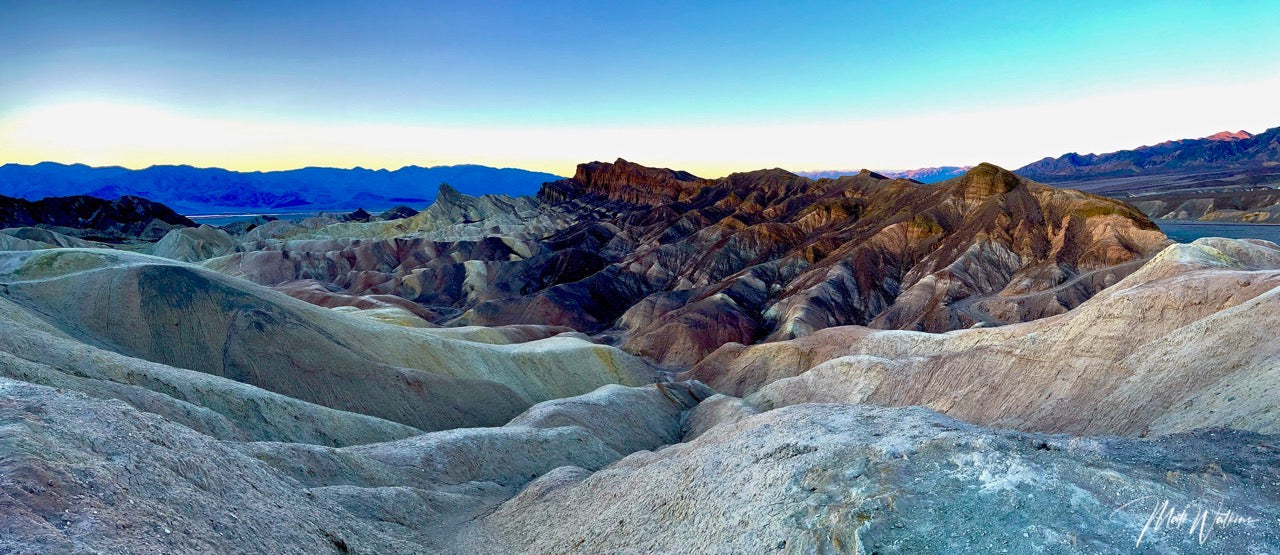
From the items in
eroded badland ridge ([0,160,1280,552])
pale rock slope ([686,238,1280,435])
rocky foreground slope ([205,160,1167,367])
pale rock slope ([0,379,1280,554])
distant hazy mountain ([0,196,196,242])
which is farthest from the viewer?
distant hazy mountain ([0,196,196,242])

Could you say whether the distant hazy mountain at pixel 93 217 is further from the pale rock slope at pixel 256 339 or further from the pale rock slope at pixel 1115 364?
the pale rock slope at pixel 1115 364

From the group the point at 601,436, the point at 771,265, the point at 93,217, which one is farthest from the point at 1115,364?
the point at 93,217

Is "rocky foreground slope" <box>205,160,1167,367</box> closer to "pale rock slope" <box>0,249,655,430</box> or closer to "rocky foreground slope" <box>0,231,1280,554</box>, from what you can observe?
"rocky foreground slope" <box>0,231,1280,554</box>

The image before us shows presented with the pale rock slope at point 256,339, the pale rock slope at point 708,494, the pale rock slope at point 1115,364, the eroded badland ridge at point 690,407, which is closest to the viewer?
the pale rock slope at point 708,494

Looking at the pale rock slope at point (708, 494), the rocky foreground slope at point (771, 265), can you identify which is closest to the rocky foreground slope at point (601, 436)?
Result: the pale rock slope at point (708, 494)

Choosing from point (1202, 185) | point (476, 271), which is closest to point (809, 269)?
point (476, 271)

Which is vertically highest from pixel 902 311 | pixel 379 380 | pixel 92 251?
pixel 92 251

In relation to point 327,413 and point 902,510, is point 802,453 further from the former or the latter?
point 327,413

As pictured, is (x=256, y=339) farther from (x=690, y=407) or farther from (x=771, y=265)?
(x=771, y=265)

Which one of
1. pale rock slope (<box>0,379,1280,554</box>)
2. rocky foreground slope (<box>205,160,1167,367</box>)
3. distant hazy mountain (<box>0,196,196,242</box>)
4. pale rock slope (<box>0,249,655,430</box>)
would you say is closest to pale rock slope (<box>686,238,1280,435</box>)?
pale rock slope (<box>0,379,1280,554</box>)
